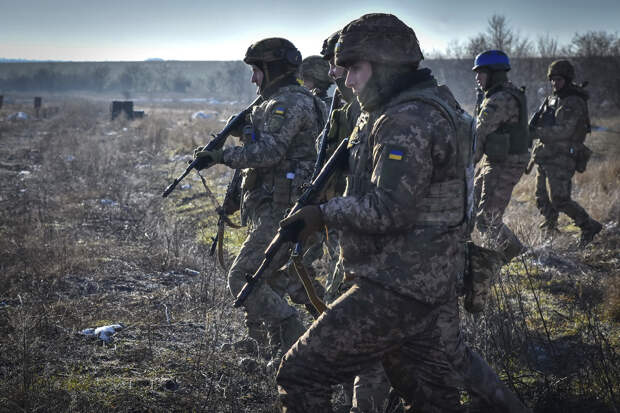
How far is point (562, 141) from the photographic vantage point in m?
7.35

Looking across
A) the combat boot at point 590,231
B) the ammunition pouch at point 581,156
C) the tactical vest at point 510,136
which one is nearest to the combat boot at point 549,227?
the combat boot at point 590,231

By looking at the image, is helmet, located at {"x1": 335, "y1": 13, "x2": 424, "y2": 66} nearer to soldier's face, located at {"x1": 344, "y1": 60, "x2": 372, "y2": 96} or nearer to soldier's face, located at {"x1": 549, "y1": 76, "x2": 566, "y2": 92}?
soldier's face, located at {"x1": 344, "y1": 60, "x2": 372, "y2": 96}

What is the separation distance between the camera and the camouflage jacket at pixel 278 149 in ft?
12.4

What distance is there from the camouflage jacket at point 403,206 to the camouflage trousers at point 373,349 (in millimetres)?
89

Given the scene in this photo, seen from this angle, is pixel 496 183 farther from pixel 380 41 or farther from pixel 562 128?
pixel 380 41

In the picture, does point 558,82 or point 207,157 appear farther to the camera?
point 558,82

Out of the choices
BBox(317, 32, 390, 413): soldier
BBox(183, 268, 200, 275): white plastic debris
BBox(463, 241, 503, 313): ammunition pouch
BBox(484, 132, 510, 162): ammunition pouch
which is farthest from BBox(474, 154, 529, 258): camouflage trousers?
BBox(463, 241, 503, 313): ammunition pouch

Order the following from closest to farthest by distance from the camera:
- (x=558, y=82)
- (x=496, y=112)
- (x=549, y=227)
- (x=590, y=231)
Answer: (x=496, y=112), (x=590, y=231), (x=558, y=82), (x=549, y=227)

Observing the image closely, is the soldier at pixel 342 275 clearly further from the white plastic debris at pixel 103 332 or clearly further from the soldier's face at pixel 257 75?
the white plastic debris at pixel 103 332

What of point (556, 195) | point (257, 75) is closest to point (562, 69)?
point (556, 195)

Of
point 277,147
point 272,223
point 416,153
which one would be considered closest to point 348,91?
point 277,147

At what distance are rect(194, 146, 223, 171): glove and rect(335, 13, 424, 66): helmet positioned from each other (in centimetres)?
170

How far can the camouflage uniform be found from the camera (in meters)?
3.75

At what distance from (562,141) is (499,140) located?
2.30m
